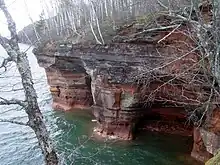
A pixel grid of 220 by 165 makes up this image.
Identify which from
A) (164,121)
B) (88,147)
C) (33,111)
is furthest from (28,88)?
(164,121)

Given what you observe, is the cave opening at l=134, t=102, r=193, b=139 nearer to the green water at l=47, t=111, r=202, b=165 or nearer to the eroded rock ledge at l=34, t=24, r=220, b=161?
the eroded rock ledge at l=34, t=24, r=220, b=161

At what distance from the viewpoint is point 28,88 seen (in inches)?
223

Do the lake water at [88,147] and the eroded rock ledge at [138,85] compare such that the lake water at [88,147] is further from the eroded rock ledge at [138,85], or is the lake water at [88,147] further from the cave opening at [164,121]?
the eroded rock ledge at [138,85]

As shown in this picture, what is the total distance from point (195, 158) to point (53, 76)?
15.5 meters

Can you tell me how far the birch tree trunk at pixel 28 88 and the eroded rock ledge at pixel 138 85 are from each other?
10.4 metres

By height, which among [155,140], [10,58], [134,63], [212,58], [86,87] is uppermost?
[10,58]

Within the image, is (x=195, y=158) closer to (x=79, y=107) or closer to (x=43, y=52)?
(x=79, y=107)

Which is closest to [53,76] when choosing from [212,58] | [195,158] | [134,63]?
[134,63]

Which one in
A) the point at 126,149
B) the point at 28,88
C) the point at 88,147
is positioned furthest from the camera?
the point at 88,147

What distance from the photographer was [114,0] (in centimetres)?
3762

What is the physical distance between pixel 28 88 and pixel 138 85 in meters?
14.0

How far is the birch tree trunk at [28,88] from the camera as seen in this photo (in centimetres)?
554

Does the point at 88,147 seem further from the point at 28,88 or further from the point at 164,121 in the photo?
the point at 28,88

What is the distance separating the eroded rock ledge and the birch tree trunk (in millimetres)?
10388
